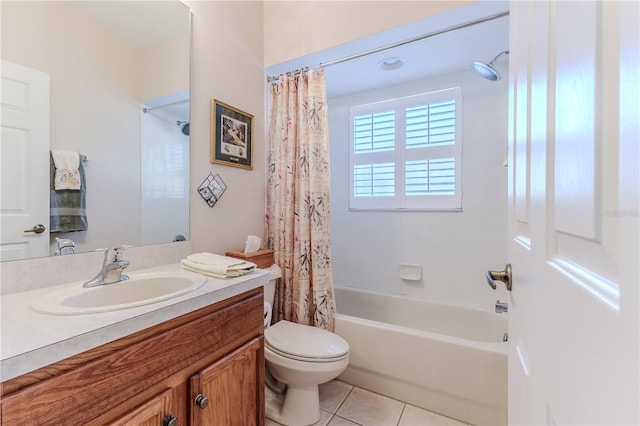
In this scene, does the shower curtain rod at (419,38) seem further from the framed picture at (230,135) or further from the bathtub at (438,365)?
the bathtub at (438,365)

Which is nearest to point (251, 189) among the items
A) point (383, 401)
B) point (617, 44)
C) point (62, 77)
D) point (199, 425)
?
point (62, 77)

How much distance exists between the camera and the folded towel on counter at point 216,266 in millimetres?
1084

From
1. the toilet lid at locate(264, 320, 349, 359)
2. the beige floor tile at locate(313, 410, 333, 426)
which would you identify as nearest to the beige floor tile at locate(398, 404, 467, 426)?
the beige floor tile at locate(313, 410, 333, 426)

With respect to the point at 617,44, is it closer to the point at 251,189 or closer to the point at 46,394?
the point at 46,394

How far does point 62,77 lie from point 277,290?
150cm

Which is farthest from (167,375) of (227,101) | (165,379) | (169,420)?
(227,101)

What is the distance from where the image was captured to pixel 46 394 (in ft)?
1.79

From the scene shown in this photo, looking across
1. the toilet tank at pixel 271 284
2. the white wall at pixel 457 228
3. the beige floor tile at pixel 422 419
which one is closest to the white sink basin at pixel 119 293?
the toilet tank at pixel 271 284

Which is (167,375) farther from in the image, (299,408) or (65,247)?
(299,408)

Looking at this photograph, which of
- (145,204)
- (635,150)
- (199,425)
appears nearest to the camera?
(635,150)

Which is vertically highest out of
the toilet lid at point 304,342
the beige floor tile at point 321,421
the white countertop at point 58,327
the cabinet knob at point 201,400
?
the white countertop at point 58,327

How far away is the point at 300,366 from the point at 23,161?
4.45 ft

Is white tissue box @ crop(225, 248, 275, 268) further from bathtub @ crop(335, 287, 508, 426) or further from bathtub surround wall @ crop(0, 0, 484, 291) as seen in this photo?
bathtub @ crop(335, 287, 508, 426)

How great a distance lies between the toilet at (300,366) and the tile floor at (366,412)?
0.08m
